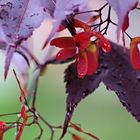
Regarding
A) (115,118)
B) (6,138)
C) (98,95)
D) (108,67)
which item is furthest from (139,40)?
(98,95)

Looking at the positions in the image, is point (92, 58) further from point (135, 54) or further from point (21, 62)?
point (21, 62)

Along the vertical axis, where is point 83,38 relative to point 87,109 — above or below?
above

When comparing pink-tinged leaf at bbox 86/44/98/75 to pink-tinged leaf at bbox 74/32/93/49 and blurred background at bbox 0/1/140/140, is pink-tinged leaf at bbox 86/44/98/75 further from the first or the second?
blurred background at bbox 0/1/140/140

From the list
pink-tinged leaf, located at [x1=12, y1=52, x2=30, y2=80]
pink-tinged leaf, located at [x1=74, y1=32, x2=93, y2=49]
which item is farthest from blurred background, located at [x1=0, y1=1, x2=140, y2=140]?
pink-tinged leaf, located at [x1=74, y1=32, x2=93, y2=49]

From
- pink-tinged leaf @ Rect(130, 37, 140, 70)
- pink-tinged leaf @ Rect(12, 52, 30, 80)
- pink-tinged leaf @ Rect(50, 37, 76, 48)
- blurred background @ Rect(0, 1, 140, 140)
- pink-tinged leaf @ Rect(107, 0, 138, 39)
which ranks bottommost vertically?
blurred background @ Rect(0, 1, 140, 140)

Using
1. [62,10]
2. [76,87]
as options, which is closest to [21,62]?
[76,87]
